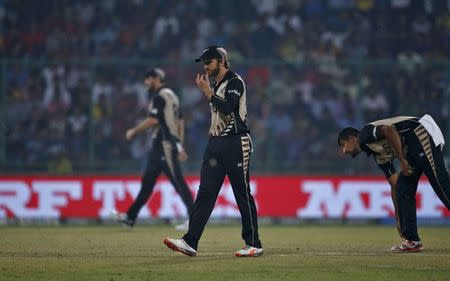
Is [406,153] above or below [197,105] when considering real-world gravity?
below

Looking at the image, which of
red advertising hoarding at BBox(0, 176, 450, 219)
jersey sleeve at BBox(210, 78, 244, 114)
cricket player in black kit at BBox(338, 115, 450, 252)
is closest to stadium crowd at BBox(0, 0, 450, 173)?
red advertising hoarding at BBox(0, 176, 450, 219)

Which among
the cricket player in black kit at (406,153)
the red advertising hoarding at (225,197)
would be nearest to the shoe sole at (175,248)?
the cricket player in black kit at (406,153)

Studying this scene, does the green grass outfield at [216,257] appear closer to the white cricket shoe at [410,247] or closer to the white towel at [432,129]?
the white cricket shoe at [410,247]

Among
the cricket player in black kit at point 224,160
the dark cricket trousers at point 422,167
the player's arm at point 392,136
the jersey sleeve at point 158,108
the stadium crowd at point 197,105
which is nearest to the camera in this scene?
the cricket player in black kit at point 224,160

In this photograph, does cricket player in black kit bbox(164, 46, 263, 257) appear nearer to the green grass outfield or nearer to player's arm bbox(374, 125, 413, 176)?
the green grass outfield

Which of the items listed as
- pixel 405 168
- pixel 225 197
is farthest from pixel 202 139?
pixel 405 168

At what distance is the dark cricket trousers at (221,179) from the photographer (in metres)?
11.4

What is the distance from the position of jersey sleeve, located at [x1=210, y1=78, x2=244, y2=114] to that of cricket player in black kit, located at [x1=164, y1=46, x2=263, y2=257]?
0.01 meters

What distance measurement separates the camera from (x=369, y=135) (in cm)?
1161

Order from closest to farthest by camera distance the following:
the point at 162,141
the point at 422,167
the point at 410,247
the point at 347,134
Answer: the point at 347,134 < the point at 422,167 < the point at 410,247 < the point at 162,141

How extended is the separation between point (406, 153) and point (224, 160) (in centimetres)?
244

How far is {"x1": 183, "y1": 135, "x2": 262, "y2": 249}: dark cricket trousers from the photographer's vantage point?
11.4m

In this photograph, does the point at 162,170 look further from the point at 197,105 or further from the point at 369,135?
the point at 369,135

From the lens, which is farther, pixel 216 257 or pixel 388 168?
pixel 388 168
